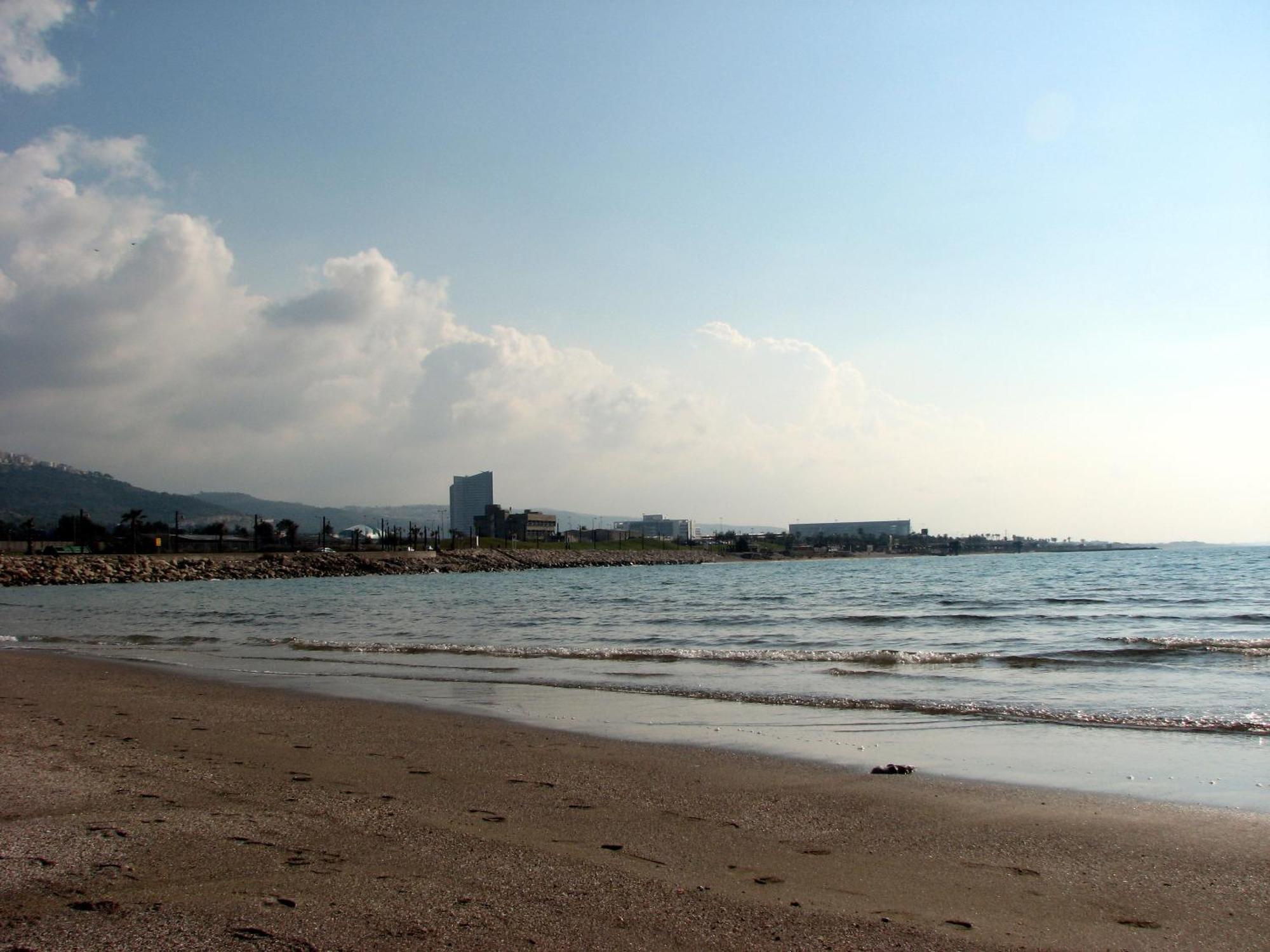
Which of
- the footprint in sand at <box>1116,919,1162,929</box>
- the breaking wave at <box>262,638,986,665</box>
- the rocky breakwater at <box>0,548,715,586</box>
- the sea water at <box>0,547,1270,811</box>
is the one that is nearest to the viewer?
the footprint in sand at <box>1116,919,1162,929</box>

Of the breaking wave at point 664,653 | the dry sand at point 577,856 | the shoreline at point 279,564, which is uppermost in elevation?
the dry sand at point 577,856

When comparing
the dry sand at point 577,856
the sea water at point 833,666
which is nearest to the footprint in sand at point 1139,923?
the dry sand at point 577,856

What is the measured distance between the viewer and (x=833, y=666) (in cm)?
1576

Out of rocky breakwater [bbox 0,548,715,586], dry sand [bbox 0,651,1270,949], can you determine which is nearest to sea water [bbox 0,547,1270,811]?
dry sand [bbox 0,651,1270,949]

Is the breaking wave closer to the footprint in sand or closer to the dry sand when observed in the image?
the dry sand

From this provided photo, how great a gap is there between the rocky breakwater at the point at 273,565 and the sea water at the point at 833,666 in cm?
3032

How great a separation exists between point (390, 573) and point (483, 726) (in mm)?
88986

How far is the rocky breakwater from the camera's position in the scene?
6391 cm

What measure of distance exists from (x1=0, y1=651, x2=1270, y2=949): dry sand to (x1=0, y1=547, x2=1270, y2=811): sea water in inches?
56.5

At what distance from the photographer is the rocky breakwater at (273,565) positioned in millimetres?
63906

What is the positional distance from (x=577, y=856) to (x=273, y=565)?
290 ft

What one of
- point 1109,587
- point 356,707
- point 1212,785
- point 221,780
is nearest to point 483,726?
point 356,707

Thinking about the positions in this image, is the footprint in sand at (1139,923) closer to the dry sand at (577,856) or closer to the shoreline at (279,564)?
the dry sand at (577,856)

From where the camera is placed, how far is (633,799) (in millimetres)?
6613
